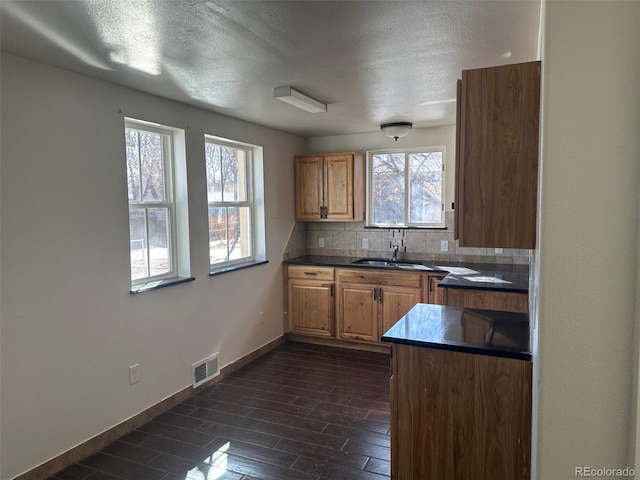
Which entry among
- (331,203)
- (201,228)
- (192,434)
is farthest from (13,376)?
(331,203)

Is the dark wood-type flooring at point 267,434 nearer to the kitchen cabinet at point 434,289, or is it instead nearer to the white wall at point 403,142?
the kitchen cabinet at point 434,289

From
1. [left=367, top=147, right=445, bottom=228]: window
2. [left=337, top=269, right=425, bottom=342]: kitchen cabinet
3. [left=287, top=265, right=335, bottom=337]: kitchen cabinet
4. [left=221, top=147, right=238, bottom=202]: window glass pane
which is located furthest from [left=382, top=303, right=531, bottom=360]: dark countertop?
[left=367, top=147, right=445, bottom=228]: window

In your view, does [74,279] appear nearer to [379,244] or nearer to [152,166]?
[152,166]

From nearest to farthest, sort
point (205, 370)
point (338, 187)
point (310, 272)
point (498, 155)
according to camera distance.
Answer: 1. point (498, 155)
2. point (205, 370)
3. point (310, 272)
4. point (338, 187)

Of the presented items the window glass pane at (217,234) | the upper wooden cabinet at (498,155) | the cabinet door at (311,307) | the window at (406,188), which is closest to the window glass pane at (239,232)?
the window glass pane at (217,234)

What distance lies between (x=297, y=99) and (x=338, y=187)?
194 cm

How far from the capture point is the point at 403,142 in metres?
4.97

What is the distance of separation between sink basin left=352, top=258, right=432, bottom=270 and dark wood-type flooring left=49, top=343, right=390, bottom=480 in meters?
1.07

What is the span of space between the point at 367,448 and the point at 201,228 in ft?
7.02

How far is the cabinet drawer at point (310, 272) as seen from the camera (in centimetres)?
480

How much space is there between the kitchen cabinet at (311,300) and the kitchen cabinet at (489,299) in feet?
5.24

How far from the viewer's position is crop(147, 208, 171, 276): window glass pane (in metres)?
3.36

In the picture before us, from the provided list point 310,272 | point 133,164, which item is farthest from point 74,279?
point 310,272

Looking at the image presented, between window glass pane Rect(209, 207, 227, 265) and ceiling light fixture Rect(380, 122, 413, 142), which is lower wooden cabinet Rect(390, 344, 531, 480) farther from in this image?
ceiling light fixture Rect(380, 122, 413, 142)
